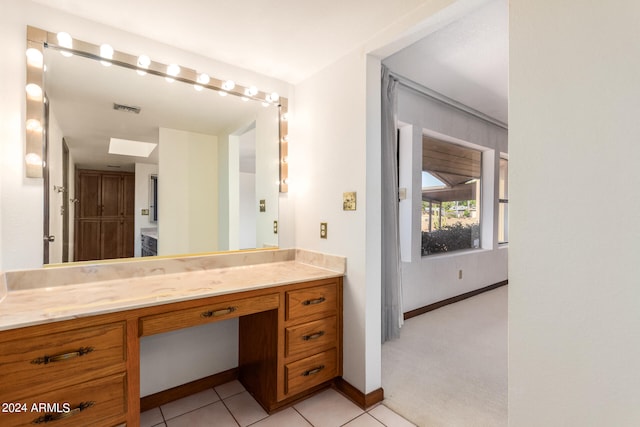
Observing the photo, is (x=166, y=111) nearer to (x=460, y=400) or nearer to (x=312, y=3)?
(x=312, y=3)

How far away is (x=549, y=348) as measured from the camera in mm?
994

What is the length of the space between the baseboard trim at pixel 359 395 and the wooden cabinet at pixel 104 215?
1575 millimetres

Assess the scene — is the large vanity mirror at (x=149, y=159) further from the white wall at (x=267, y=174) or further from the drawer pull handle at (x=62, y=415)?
the drawer pull handle at (x=62, y=415)

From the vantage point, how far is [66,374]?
1.15 m

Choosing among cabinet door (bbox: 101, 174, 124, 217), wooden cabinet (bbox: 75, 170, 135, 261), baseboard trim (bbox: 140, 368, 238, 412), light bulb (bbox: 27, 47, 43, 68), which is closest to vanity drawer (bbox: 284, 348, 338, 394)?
baseboard trim (bbox: 140, 368, 238, 412)

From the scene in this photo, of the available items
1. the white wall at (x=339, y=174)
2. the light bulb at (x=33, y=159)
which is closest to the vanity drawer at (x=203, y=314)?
the white wall at (x=339, y=174)

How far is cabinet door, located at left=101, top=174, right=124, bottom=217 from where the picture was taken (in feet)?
5.90

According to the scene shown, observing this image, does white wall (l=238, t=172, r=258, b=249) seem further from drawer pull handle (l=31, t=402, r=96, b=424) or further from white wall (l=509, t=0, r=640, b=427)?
white wall (l=509, t=0, r=640, b=427)

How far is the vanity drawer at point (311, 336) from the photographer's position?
1747 mm

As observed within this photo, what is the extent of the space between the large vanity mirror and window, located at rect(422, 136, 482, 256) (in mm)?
2008

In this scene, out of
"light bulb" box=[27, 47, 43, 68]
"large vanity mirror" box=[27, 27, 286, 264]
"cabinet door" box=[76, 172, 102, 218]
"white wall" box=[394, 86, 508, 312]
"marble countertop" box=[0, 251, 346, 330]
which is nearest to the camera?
"marble countertop" box=[0, 251, 346, 330]

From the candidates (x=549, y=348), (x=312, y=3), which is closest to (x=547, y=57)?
(x=549, y=348)

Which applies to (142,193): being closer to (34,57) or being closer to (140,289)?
(140,289)

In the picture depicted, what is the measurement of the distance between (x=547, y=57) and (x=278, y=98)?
178 centimetres
